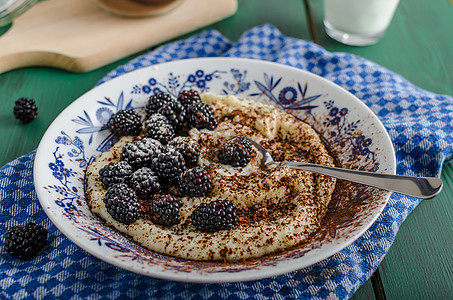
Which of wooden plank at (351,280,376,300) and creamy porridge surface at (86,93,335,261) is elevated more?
creamy porridge surface at (86,93,335,261)

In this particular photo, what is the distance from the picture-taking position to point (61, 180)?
→ 7.78ft

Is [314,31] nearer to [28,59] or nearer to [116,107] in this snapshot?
[116,107]

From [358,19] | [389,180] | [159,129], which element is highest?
A: [159,129]

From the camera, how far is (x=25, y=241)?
218 cm

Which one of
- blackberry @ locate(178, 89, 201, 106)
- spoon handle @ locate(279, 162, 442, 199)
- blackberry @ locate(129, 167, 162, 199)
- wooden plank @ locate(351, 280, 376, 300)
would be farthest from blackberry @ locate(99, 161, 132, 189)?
A: wooden plank @ locate(351, 280, 376, 300)

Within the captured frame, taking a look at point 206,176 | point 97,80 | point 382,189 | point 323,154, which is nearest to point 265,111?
point 323,154

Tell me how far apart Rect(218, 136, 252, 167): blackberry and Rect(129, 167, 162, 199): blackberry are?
434 mm

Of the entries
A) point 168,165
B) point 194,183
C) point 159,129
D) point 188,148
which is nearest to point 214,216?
point 194,183

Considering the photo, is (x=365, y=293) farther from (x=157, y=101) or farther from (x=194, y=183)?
(x=157, y=101)

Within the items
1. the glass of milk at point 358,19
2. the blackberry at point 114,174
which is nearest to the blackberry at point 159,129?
the blackberry at point 114,174

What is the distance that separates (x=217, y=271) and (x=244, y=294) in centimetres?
30

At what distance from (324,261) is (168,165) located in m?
0.97

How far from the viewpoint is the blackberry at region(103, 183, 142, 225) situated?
7.09 feet

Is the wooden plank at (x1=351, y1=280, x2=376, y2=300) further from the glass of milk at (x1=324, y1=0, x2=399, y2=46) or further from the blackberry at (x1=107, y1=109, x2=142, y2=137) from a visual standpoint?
the glass of milk at (x1=324, y1=0, x2=399, y2=46)
